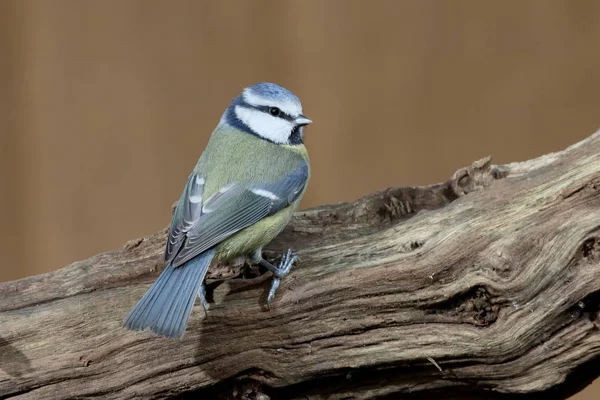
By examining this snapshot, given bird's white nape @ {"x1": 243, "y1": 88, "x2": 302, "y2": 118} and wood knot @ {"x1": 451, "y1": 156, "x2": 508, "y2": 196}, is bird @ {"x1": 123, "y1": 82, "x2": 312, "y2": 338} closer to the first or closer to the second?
bird's white nape @ {"x1": 243, "y1": 88, "x2": 302, "y2": 118}

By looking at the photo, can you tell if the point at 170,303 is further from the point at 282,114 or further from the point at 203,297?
the point at 282,114

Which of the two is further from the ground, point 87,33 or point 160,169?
point 87,33

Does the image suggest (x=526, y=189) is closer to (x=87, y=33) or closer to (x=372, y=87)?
(x=372, y=87)

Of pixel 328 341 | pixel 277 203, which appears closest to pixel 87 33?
pixel 277 203

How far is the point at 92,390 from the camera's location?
129 cm

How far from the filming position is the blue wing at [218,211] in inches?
50.9

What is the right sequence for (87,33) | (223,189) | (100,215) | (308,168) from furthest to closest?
(100,215)
(87,33)
(308,168)
(223,189)

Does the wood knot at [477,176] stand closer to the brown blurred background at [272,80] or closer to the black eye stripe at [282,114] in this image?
the black eye stripe at [282,114]

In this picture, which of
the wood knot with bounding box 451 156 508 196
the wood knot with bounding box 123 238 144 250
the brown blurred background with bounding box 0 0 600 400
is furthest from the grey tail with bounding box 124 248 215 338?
the brown blurred background with bounding box 0 0 600 400

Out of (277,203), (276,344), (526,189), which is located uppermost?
(526,189)

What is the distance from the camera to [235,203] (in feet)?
4.47

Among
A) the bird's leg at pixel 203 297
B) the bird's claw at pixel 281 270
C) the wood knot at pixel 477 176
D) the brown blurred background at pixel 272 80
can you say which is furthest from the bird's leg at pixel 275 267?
the brown blurred background at pixel 272 80

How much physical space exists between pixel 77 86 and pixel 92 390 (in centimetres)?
118

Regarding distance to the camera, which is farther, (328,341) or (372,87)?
(372,87)
